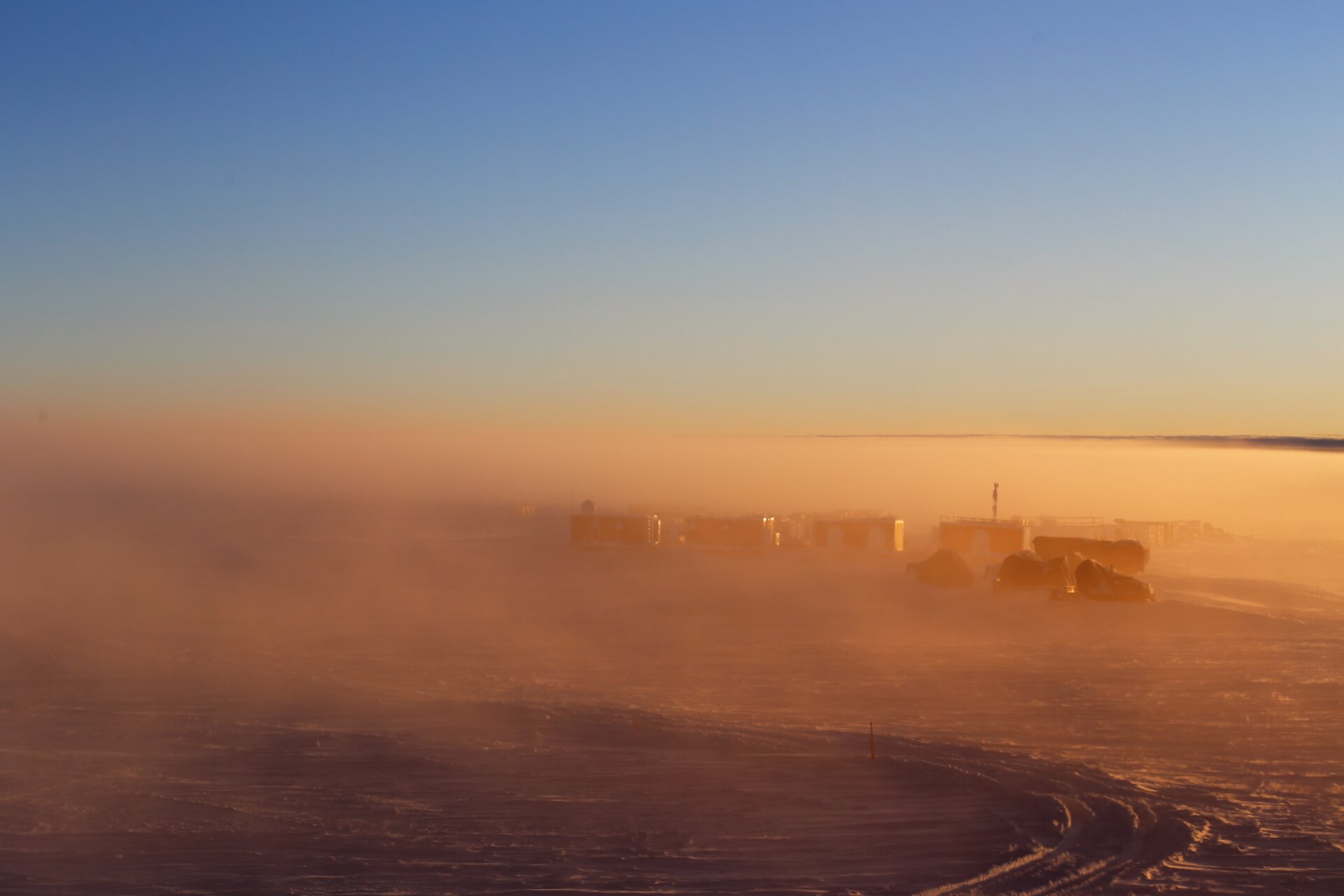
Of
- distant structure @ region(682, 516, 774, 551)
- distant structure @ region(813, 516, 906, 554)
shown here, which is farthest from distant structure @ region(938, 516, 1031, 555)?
distant structure @ region(682, 516, 774, 551)

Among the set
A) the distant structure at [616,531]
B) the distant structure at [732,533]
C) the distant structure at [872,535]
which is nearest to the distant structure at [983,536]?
the distant structure at [872,535]

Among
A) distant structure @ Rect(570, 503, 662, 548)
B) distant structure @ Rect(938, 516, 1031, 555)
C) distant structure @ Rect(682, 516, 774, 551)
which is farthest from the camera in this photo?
distant structure @ Rect(570, 503, 662, 548)

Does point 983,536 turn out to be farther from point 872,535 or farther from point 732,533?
point 732,533

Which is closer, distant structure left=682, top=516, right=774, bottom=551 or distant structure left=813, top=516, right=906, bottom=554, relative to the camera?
distant structure left=813, top=516, right=906, bottom=554

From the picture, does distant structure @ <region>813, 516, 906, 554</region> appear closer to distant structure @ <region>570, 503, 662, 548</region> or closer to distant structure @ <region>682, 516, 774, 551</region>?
distant structure @ <region>682, 516, 774, 551</region>

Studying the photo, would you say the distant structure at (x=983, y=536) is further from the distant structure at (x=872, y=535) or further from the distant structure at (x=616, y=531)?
the distant structure at (x=616, y=531)

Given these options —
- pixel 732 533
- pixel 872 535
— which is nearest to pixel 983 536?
pixel 872 535

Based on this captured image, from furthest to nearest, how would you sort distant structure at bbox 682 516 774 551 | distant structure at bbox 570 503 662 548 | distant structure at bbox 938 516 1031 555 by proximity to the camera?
distant structure at bbox 570 503 662 548
distant structure at bbox 682 516 774 551
distant structure at bbox 938 516 1031 555
